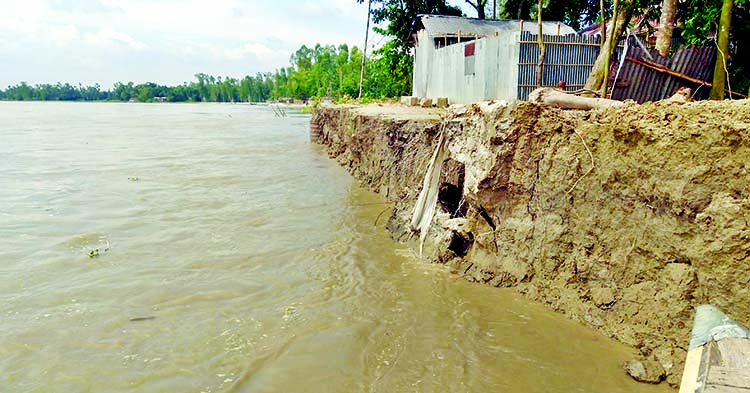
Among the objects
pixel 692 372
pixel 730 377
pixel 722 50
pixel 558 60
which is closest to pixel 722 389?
pixel 730 377

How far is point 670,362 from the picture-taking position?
4.43 m

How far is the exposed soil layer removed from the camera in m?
4.31

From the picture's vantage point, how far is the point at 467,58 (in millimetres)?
14102

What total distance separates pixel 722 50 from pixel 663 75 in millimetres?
1253

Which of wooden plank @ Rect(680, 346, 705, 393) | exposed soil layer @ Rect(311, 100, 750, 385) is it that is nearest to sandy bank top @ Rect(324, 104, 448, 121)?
exposed soil layer @ Rect(311, 100, 750, 385)

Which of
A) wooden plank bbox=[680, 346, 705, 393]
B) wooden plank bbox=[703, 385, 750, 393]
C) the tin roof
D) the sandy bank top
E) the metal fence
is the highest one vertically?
the tin roof

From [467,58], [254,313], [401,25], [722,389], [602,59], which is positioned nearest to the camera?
[722,389]

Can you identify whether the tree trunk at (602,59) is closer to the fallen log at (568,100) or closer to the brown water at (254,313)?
the fallen log at (568,100)

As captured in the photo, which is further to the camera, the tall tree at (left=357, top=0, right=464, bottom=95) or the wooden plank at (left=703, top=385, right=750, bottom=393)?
the tall tree at (left=357, top=0, right=464, bottom=95)

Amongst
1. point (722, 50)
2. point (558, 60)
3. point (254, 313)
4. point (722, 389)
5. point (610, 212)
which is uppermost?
point (558, 60)

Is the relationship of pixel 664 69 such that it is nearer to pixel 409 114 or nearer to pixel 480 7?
pixel 409 114

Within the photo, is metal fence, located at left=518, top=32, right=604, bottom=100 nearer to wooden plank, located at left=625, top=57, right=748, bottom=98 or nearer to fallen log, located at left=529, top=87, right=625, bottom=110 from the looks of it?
wooden plank, located at left=625, top=57, right=748, bottom=98

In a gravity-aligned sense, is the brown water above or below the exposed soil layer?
below

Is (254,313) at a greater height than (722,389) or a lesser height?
lesser
